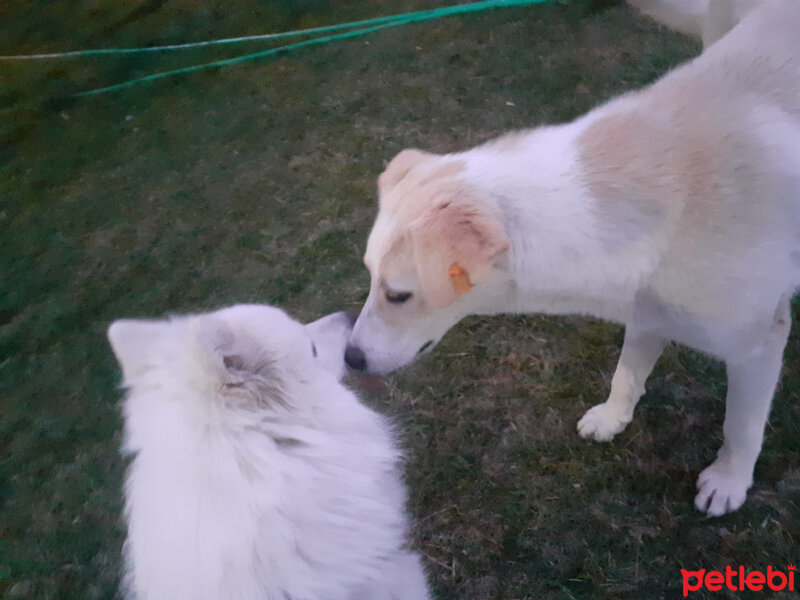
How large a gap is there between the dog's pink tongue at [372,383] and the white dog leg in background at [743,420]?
1.39m

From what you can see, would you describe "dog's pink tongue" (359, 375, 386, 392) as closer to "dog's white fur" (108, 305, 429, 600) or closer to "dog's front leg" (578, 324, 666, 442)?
"dog's front leg" (578, 324, 666, 442)

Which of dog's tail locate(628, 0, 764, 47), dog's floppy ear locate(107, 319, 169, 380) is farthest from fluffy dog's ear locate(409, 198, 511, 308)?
dog's tail locate(628, 0, 764, 47)

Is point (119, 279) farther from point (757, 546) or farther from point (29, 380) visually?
point (757, 546)

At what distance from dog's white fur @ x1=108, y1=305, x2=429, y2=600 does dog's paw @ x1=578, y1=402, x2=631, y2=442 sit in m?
1.21

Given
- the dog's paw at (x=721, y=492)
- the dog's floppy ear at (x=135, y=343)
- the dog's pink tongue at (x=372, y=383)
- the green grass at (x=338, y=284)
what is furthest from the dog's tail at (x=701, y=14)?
the dog's floppy ear at (x=135, y=343)

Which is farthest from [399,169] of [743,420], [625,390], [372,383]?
[743,420]

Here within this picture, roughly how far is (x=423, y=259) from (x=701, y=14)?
2.62 m

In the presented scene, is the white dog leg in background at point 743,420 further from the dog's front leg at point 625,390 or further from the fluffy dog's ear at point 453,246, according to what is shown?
the fluffy dog's ear at point 453,246

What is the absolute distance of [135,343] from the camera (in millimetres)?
1375

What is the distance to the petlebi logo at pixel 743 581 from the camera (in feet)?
6.31

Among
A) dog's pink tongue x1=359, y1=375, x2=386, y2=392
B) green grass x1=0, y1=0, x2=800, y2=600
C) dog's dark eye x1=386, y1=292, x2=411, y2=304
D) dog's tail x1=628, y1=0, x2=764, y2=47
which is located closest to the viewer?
dog's dark eye x1=386, y1=292, x2=411, y2=304

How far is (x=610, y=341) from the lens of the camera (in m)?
2.72

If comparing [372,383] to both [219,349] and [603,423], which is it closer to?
[603,423]

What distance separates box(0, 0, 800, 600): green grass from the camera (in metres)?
2.17
